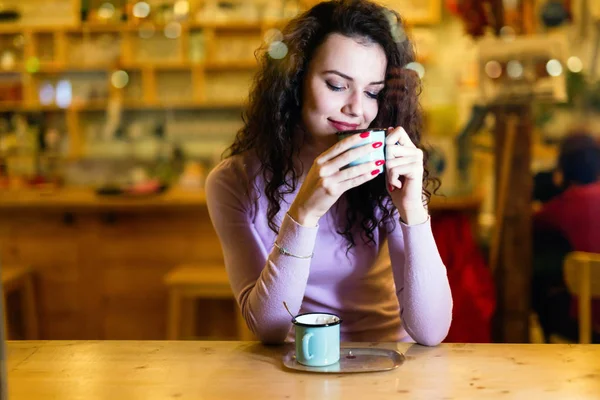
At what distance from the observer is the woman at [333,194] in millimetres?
1045

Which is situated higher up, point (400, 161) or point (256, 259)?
point (400, 161)

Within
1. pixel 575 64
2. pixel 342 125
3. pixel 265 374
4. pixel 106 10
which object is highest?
pixel 106 10

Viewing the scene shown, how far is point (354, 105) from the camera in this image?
110cm

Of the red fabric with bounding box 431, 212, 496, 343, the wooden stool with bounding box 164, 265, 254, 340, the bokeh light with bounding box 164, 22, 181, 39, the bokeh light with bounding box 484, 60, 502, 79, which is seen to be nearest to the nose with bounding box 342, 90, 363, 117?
the red fabric with bounding box 431, 212, 496, 343

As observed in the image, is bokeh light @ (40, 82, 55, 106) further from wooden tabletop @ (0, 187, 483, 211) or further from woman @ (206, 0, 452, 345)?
woman @ (206, 0, 452, 345)

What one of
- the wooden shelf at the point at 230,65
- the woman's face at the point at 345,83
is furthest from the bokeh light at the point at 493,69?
the wooden shelf at the point at 230,65

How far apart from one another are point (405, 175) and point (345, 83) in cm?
18

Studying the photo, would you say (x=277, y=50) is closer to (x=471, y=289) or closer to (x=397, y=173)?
(x=397, y=173)

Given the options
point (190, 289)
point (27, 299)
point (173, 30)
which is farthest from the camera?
point (173, 30)

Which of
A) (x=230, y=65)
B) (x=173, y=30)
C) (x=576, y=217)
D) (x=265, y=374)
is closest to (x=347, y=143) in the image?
(x=265, y=374)

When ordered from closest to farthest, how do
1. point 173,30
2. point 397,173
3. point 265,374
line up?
point 265,374 → point 397,173 → point 173,30

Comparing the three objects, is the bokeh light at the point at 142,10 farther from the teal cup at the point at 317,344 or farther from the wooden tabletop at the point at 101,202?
the teal cup at the point at 317,344

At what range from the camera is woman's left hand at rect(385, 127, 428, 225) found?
1.00 meters

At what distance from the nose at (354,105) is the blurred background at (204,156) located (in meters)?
0.18
